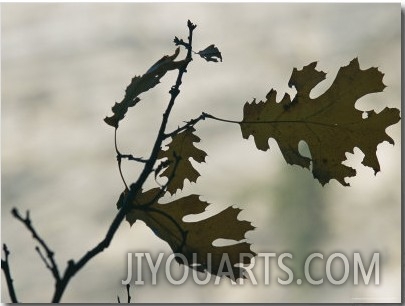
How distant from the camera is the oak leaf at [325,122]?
2.02 meters

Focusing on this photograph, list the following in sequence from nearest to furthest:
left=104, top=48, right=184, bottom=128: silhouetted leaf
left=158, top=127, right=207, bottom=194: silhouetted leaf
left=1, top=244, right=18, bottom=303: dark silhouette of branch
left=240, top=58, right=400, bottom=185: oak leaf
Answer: left=1, top=244, right=18, bottom=303: dark silhouette of branch, left=104, top=48, right=184, bottom=128: silhouetted leaf, left=240, top=58, right=400, bottom=185: oak leaf, left=158, top=127, right=207, bottom=194: silhouetted leaf

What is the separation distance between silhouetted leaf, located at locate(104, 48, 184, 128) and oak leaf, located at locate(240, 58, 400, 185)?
0.31 meters

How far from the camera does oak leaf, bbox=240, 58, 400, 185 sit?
6.63 feet

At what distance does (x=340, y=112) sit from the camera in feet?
6.77

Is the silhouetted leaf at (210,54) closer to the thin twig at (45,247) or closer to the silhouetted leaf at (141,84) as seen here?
the silhouetted leaf at (141,84)

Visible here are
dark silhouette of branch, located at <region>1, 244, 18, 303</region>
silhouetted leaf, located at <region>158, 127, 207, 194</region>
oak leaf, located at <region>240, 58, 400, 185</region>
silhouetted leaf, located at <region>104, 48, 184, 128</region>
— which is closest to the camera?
dark silhouette of branch, located at <region>1, 244, 18, 303</region>

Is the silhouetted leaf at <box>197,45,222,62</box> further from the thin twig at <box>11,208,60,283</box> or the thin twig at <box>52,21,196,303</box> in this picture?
the thin twig at <box>11,208,60,283</box>

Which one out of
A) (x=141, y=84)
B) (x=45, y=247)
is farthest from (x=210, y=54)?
(x=45, y=247)

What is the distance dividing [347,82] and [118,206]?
818 millimetres

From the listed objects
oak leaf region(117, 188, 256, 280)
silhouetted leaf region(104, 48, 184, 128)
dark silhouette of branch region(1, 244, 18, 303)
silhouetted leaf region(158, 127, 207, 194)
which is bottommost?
dark silhouette of branch region(1, 244, 18, 303)

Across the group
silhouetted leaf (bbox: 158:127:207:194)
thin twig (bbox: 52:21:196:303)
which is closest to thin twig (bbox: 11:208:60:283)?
thin twig (bbox: 52:21:196:303)

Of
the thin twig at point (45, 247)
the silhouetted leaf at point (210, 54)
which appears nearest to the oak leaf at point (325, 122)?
the silhouetted leaf at point (210, 54)

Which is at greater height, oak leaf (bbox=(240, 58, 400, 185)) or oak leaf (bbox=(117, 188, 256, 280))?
oak leaf (bbox=(240, 58, 400, 185))

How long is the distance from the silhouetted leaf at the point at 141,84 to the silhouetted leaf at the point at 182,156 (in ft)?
0.77
